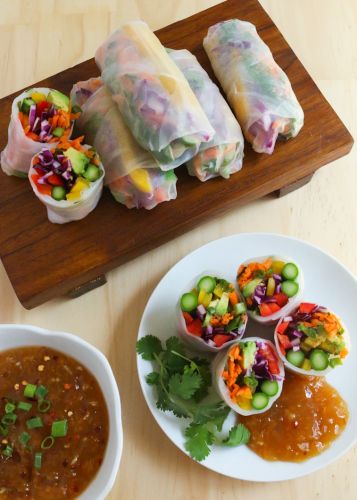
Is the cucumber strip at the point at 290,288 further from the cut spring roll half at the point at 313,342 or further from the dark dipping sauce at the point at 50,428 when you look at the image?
the dark dipping sauce at the point at 50,428

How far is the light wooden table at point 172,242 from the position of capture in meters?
1.57

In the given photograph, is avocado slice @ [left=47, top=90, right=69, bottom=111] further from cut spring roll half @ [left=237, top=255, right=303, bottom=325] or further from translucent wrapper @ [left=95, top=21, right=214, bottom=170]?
cut spring roll half @ [left=237, top=255, right=303, bottom=325]

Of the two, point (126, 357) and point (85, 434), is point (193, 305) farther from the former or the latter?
point (85, 434)

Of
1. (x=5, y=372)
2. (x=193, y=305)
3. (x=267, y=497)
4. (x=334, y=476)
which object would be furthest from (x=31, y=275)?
(x=334, y=476)

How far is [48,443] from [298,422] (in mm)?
614

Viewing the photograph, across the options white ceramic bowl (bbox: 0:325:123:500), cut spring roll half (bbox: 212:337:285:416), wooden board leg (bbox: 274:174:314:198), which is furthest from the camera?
wooden board leg (bbox: 274:174:314:198)

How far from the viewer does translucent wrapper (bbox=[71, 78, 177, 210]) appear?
62.6 inches

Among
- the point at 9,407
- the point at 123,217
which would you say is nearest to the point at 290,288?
the point at 123,217

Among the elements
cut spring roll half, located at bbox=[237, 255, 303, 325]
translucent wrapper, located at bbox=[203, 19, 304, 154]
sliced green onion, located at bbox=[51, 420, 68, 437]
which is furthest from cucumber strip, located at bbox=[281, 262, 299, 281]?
sliced green onion, located at bbox=[51, 420, 68, 437]

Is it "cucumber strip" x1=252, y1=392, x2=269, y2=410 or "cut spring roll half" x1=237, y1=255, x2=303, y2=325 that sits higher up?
"cut spring roll half" x1=237, y1=255, x2=303, y2=325

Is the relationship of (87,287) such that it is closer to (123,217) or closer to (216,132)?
(123,217)

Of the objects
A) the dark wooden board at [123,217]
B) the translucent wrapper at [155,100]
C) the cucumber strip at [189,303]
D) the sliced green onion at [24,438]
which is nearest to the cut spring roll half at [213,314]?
the cucumber strip at [189,303]

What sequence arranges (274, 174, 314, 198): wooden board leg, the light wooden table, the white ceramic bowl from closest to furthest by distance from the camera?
1. the white ceramic bowl
2. the light wooden table
3. (274, 174, 314, 198): wooden board leg

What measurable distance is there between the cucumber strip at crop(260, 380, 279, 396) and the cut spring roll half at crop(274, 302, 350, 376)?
7cm
